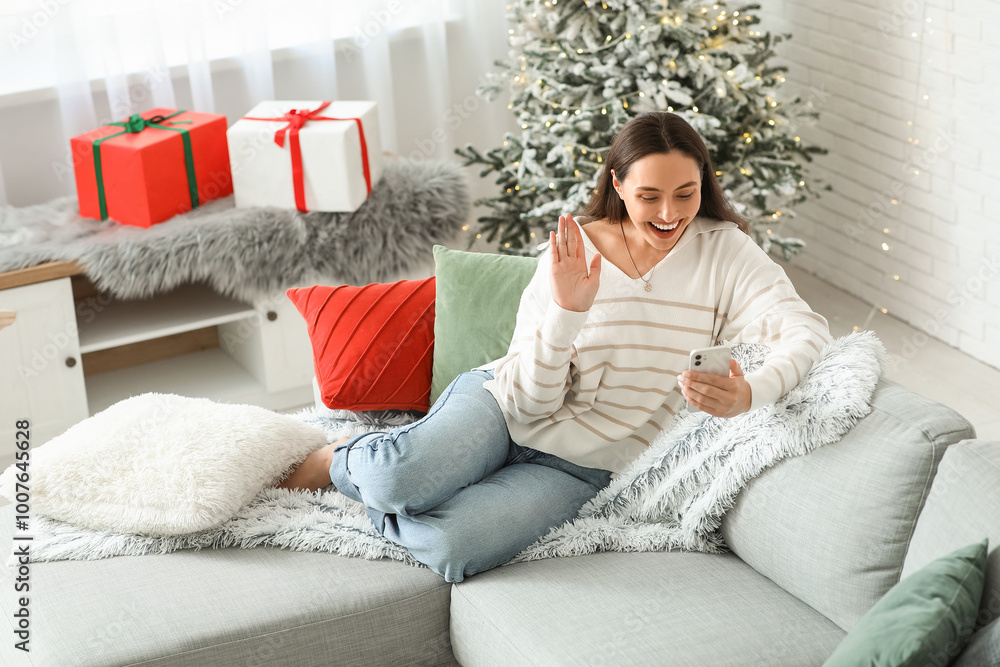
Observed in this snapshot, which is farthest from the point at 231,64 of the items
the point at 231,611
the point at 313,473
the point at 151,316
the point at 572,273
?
the point at 231,611

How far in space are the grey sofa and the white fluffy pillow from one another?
0.09 meters

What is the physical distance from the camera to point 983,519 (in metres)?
1.26

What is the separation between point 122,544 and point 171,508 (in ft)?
0.34

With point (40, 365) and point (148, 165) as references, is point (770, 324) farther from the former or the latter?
point (40, 365)

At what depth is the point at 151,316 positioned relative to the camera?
2.89 meters

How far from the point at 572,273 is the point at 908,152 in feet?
6.59

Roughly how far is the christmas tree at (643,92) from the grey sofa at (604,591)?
1.52m

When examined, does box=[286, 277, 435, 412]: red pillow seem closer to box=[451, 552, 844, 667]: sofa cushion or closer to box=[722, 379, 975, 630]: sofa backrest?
box=[451, 552, 844, 667]: sofa cushion

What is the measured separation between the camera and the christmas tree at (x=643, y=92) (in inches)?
112

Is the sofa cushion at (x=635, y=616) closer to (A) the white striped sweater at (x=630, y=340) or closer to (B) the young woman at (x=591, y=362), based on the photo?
(B) the young woman at (x=591, y=362)

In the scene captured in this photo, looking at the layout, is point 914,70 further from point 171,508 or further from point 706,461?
point 171,508

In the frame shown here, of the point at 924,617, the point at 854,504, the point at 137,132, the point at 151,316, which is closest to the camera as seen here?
the point at 924,617

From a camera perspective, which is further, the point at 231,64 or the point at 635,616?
the point at 231,64

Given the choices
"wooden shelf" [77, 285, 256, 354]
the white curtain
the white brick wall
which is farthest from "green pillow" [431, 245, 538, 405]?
the white brick wall
